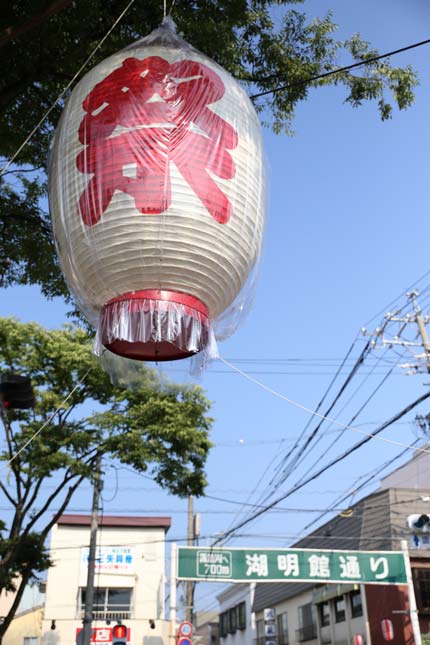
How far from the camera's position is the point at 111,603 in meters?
24.1

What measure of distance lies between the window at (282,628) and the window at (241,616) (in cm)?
763

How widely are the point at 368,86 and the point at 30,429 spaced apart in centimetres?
1013

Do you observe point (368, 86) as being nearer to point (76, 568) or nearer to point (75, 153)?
point (75, 153)

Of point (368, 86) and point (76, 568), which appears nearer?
point (368, 86)

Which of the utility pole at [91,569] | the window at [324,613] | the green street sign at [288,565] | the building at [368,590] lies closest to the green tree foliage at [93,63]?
the utility pole at [91,569]

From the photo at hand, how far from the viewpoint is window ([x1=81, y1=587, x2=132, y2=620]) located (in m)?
23.7

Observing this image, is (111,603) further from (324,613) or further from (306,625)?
(306,625)

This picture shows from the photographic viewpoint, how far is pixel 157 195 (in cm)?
284

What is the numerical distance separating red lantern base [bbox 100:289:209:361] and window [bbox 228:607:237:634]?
40837mm

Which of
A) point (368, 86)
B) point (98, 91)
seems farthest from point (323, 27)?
point (98, 91)

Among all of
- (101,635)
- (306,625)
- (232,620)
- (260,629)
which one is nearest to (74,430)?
(101,635)

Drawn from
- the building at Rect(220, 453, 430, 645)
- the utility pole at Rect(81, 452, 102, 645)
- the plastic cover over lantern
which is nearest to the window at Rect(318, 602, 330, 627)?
the building at Rect(220, 453, 430, 645)

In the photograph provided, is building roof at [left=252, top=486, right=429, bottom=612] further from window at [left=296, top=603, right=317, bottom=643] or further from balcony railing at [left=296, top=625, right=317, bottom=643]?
balcony railing at [left=296, top=625, right=317, bottom=643]

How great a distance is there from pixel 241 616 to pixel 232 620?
2552 mm
